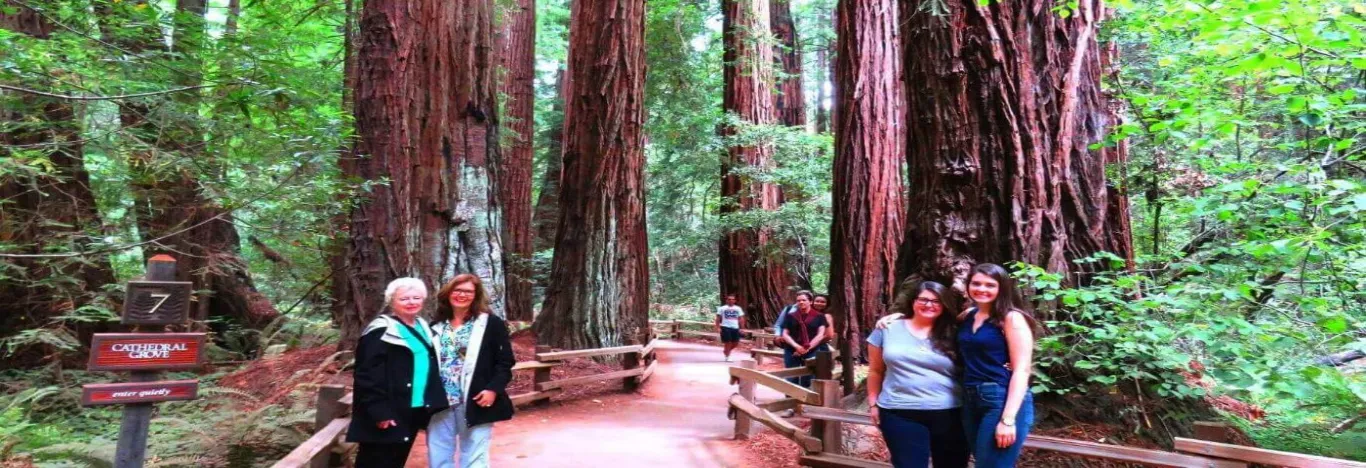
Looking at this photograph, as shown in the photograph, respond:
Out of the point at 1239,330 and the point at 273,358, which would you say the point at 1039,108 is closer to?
the point at 1239,330

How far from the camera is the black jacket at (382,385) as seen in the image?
152 inches

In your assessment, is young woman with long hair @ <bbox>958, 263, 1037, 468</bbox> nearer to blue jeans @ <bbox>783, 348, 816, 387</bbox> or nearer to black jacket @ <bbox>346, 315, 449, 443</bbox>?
black jacket @ <bbox>346, 315, 449, 443</bbox>

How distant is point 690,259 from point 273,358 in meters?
16.7

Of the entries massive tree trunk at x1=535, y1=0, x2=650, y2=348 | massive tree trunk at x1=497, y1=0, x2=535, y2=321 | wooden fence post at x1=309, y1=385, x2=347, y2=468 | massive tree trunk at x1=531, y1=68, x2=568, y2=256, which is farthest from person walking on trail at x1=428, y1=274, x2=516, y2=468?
massive tree trunk at x1=531, y1=68, x2=568, y2=256

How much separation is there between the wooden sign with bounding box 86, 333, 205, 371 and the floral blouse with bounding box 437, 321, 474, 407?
118 cm

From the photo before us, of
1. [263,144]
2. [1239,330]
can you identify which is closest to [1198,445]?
[1239,330]

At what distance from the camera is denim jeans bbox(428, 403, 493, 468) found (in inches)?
169

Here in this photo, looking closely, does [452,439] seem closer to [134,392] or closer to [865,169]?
[134,392]

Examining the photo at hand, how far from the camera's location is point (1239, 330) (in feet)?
12.9

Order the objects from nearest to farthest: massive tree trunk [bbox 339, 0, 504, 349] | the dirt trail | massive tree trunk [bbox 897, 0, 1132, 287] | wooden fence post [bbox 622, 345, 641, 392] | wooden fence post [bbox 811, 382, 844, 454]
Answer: massive tree trunk [bbox 897, 0, 1132, 287]
wooden fence post [bbox 811, 382, 844, 454]
the dirt trail
massive tree trunk [bbox 339, 0, 504, 349]
wooden fence post [bbox 622, 345, 641, 392]

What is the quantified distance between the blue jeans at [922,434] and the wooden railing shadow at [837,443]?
2.24 feet

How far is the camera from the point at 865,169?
35.4 ft

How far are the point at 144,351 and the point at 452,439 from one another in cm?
156

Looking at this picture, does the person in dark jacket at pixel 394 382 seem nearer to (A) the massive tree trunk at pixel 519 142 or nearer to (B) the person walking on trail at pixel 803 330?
(B) the person walking on trail at pixel 803 330
